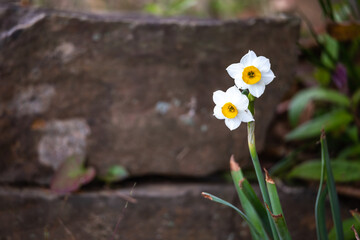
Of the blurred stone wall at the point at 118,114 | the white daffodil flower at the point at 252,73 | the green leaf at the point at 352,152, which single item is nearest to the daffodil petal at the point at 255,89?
the white daffodil flower at the point at 252,73

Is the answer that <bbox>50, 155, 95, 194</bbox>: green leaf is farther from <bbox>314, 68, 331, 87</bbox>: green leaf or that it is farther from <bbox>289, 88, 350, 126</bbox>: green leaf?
<bbox>314, 68, 331, 87</bbox>: green leaf

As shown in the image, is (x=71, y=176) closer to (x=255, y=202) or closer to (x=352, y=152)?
(x=255, y=202)

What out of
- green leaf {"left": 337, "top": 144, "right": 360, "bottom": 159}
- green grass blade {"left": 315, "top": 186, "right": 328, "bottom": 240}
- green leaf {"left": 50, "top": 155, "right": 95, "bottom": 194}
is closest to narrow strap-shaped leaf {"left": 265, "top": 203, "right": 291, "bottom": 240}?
green grass blade {"left": 315, "top": 186, "right": 328, "bottom": 240}

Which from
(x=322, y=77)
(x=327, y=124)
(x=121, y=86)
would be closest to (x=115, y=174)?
(x=121, y=86)

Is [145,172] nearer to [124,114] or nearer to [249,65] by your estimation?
[124,114]

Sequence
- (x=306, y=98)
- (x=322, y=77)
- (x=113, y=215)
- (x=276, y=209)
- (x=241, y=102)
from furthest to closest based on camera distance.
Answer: (x=322, y=77), (x=306, y=98), (x=113, y=215), (x=276, y=209), (x=241, y=102)

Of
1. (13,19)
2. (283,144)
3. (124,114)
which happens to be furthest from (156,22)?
(283,144)
